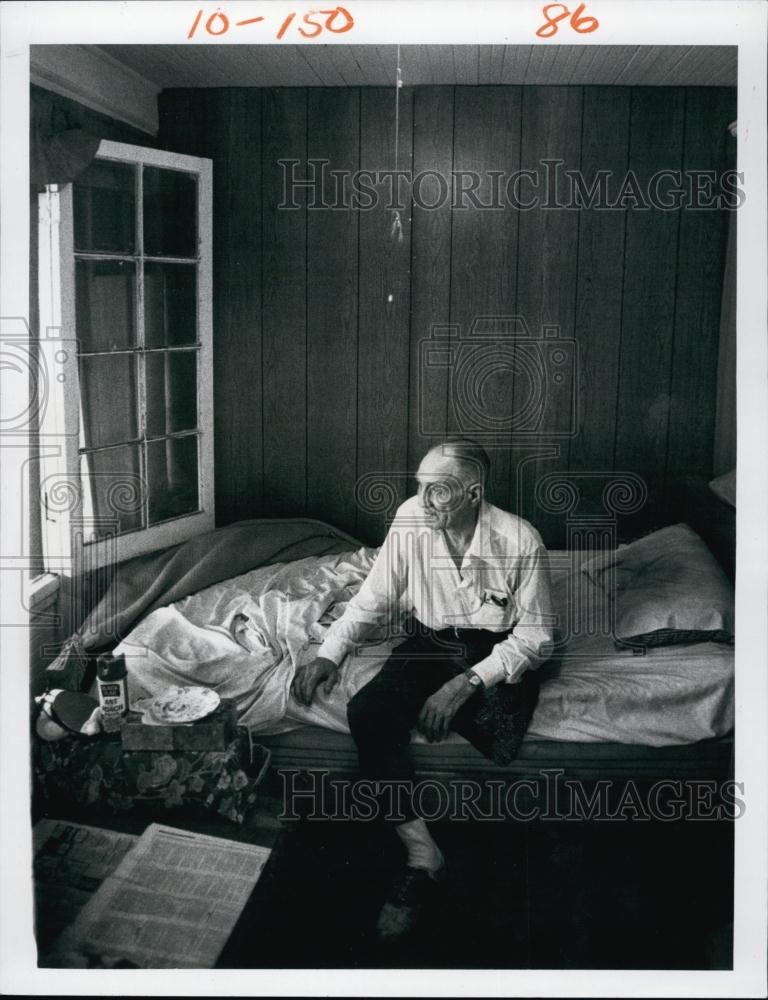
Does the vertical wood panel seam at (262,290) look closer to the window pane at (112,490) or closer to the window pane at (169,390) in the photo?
the window pane at (169,390)

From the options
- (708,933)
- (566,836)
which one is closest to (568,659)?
(566,836)

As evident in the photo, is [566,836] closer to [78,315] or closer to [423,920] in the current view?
[423,920]

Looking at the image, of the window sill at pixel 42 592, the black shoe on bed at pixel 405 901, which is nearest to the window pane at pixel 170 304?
the window sill at pixel 42 592

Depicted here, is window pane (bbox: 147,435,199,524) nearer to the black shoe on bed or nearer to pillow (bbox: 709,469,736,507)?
the black shoe on bed

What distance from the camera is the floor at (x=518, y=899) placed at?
1.39m

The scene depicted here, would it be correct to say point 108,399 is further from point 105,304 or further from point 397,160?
point 397,160

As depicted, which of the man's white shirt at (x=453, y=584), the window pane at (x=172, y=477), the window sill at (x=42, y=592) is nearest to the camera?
the window sill at (x=42, y=592)

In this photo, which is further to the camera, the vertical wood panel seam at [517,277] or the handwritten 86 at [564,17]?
the vertical wood panel seam at [517,277]

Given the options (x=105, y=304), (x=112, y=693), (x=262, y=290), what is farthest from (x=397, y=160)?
(x=112, y=693)

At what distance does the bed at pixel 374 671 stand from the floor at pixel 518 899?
107mm

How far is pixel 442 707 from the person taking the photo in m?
1.50

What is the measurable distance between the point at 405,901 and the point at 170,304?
3.99 feet

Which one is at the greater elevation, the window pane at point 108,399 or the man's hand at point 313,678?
the window pane at point 108,399

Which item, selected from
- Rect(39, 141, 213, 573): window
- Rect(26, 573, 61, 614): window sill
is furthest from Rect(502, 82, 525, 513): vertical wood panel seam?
Rect(26, 573, 61, 614): window sill
